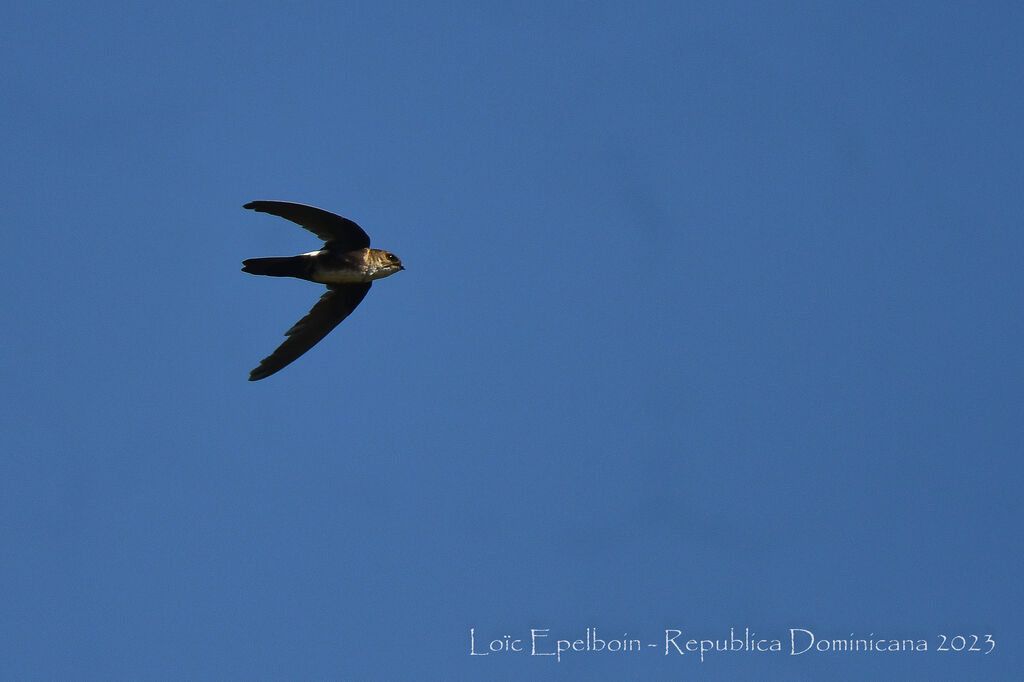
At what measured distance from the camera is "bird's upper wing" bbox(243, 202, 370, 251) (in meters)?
18.3

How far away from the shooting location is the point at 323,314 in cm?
1986

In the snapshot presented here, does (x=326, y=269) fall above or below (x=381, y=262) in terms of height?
below

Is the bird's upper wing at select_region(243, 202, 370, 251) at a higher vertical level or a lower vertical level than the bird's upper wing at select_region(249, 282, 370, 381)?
higher

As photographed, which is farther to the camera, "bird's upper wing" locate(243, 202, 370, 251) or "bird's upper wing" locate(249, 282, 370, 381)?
"bird's upper wing" locate(249, 282, 370, 381)

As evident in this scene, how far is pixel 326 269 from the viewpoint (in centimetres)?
1936

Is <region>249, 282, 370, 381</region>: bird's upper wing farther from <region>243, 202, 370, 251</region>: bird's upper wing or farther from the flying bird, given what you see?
<region>243, 202, 370, 251</region>: bird's upper wing

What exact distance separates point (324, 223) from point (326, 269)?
25.6 inches

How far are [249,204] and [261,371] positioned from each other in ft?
8.58

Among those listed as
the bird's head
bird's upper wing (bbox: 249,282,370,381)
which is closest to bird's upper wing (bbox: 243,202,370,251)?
the bird's head

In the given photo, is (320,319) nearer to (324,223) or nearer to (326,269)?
(326,269)

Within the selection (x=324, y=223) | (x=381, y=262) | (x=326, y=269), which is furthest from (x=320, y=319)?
→ (x=324, y=223)

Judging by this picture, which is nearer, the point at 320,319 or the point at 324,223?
the point at 324,223

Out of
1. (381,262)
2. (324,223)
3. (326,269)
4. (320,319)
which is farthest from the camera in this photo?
(320,319)

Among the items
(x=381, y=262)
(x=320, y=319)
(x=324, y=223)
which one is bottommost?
(x=320, y=319)
